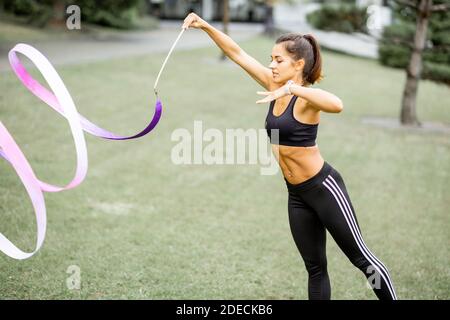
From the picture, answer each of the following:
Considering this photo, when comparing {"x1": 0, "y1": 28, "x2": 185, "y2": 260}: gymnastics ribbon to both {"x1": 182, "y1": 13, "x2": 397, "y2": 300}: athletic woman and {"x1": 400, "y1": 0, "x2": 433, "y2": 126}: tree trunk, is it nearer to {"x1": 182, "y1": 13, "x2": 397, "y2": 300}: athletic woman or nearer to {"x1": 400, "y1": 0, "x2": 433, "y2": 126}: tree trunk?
{"x1": 182, "y1": 13, "x2": 397, "y2": 300}: athletic woman

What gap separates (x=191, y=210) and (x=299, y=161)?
3.58 metres

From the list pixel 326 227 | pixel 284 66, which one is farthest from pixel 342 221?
pixel 284 66

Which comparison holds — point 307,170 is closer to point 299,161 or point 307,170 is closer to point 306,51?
point 299,161

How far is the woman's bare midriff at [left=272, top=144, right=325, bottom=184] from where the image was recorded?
3656 mm

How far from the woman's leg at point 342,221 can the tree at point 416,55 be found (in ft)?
31.2

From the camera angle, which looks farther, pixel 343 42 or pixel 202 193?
pixel 343 42

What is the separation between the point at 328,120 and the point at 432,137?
2.35 metres

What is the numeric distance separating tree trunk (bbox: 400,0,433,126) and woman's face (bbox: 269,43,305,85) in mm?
9467

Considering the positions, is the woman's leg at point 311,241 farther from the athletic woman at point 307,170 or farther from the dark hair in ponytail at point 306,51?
the dark hair in ponytail at point 306,51

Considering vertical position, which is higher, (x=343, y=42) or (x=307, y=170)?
(x=307, y=170)

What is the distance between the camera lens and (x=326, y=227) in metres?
3.73

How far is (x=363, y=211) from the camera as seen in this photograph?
24.4 ft

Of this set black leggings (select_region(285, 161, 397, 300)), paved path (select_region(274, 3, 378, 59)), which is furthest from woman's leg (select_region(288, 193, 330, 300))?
paved path (select_region(274, 3, 378, 59))

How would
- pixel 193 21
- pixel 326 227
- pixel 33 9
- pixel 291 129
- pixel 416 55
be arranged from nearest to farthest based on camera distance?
pixel 291 129, pixel 326 227, pixel 193 21, pixel 416 55, pixel 33 9
